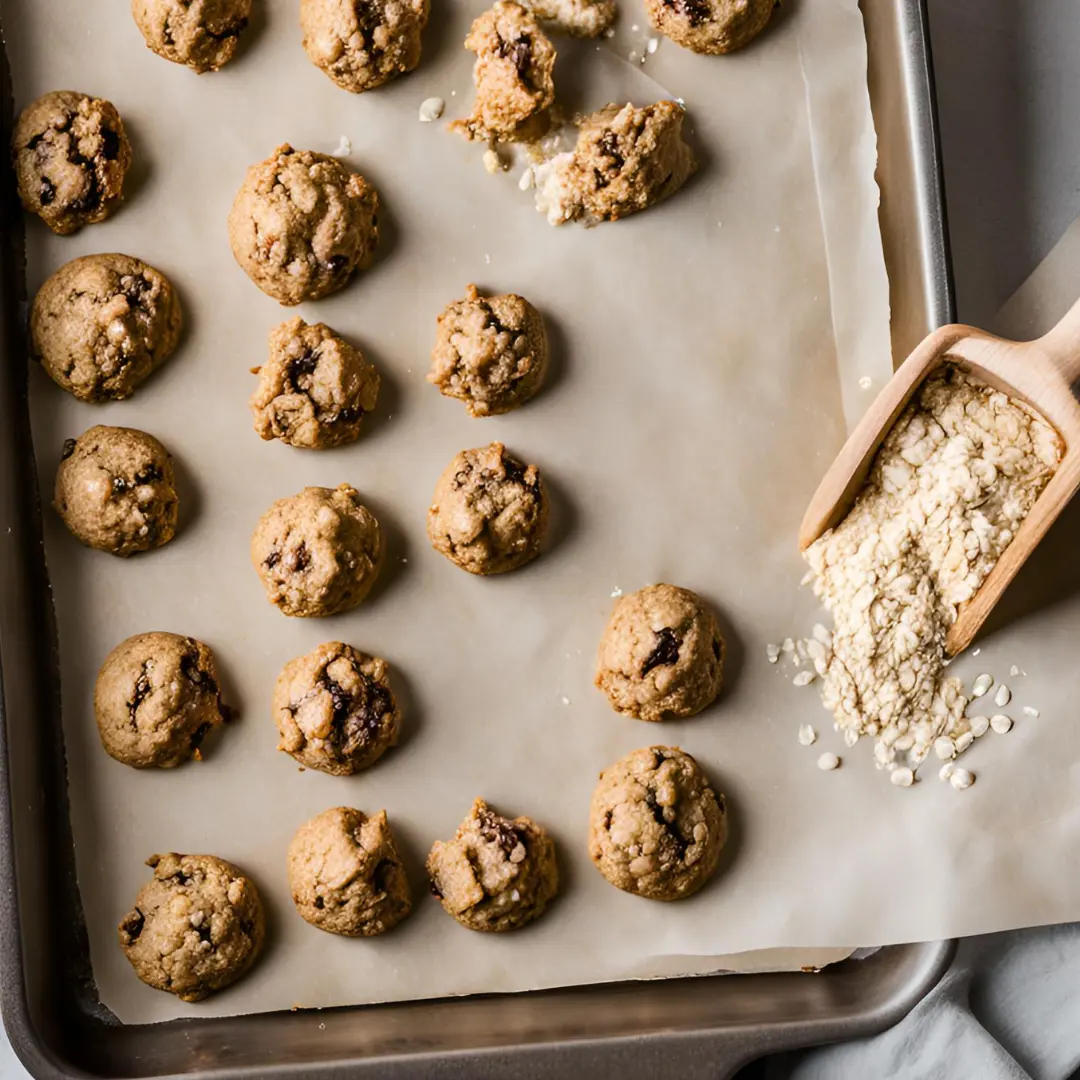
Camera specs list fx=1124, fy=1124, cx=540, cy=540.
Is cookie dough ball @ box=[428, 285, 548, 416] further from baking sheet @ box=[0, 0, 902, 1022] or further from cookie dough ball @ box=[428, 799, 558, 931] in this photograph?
cookie dough ball @ box=[428, 799, 558, 931]

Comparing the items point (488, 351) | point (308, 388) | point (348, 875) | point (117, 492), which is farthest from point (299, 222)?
point (348, 875)

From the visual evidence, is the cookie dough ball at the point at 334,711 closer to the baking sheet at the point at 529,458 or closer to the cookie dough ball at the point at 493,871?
the baking sheet at the point at 529,458

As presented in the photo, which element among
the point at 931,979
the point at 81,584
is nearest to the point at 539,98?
the point at 81,584

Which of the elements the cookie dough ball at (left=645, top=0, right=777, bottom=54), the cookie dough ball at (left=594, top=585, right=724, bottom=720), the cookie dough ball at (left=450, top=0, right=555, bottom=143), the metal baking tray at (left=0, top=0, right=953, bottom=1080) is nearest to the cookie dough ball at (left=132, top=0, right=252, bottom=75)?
the metal baking tray at (left=0, top=0, right=953, bottom=1080)

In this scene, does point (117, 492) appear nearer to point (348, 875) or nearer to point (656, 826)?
point (348, 875)

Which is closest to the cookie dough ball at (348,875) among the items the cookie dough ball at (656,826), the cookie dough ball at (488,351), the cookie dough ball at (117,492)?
the cookie dough ball at (656,826)

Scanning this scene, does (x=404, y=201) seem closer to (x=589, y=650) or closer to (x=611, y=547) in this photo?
(x=611, y=547)

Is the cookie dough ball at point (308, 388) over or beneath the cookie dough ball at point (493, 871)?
over
